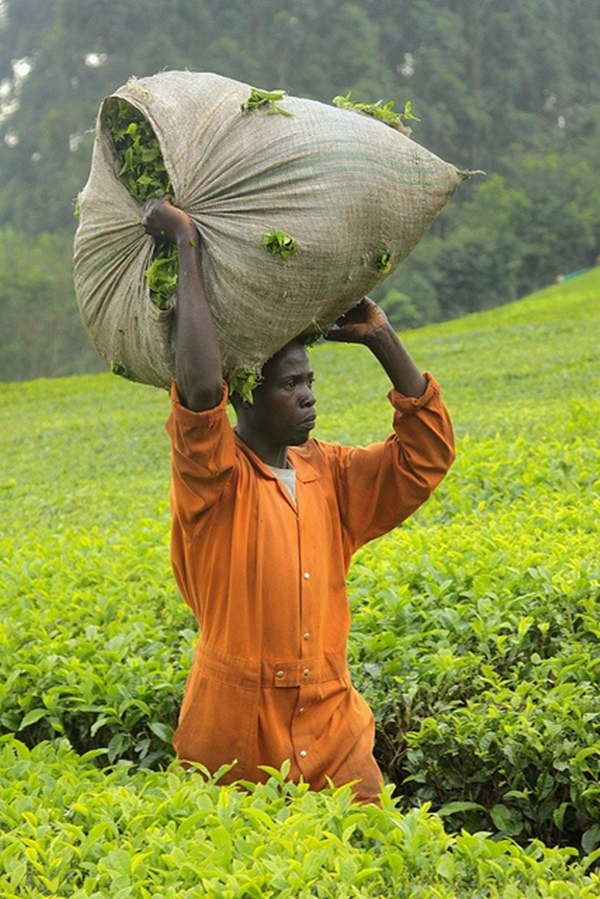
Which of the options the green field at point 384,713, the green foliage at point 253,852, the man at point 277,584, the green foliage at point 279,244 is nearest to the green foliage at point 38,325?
the green field at point 384,713

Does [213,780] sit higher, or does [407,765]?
[213,780]

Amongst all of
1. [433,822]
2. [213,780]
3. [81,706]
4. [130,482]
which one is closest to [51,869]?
[213,780]

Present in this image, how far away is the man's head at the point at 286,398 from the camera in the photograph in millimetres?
3104

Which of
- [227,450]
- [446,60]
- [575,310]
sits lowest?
[575,310]

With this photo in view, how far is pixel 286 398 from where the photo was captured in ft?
10.2

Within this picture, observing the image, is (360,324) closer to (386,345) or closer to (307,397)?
(386,345)

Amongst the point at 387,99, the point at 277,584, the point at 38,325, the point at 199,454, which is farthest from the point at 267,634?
the point at 387,99

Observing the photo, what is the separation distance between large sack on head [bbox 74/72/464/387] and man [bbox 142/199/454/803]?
8.1 inches

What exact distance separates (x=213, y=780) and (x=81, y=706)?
1043 millimetres

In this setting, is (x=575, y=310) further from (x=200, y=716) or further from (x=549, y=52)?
(x=549, y=52)

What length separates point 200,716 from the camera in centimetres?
316

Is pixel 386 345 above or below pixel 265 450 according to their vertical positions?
above

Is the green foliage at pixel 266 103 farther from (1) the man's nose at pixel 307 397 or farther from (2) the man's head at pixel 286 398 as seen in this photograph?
(1) the man's nose at pixel 307 397

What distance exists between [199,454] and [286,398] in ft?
1.12
